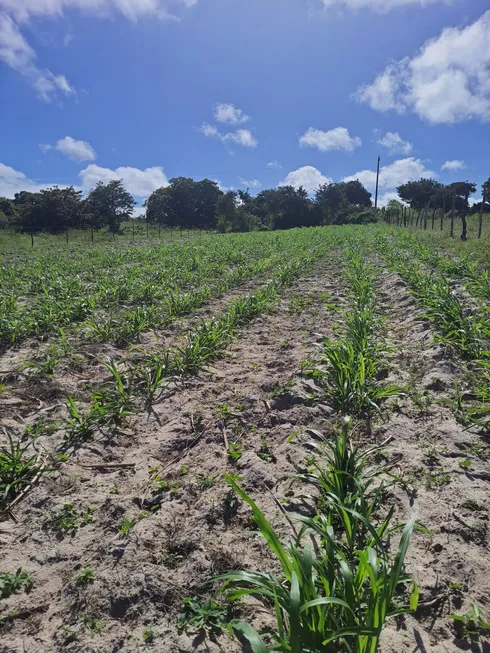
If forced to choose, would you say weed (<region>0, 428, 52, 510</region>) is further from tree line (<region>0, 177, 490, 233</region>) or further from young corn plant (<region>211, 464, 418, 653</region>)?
tree line (<region>0, 177, 490, 233</region>)

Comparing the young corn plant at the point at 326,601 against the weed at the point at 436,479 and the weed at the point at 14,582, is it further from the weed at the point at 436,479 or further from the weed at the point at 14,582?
the weed at the point at 14,582

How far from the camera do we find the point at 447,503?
2.09 metres

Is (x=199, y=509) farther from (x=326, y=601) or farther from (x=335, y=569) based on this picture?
(x=326, y=601)

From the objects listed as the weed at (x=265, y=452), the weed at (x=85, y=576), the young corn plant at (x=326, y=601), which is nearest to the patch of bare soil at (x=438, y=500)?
the young corn plant at (x=326, y=601)

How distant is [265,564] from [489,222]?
26.2 metres

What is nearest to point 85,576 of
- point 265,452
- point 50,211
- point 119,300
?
point 265,452

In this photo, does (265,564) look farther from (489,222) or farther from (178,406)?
(489,222)

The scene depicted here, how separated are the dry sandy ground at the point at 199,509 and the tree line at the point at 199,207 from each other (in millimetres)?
32081

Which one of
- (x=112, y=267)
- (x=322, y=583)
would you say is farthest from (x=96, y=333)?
(x=112, y=267)

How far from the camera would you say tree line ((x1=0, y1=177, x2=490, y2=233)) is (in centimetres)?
3281

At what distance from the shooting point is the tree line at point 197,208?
3306 cm

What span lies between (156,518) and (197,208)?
173 feet

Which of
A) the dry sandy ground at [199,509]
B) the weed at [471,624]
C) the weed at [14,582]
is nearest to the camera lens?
the weed at [471,624]

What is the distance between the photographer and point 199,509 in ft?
7.21
